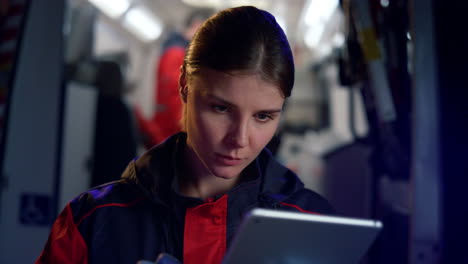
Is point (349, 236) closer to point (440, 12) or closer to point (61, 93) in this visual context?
point (440, 12)

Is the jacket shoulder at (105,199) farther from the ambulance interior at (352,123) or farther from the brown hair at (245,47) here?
the ambulance interior at (352,123)

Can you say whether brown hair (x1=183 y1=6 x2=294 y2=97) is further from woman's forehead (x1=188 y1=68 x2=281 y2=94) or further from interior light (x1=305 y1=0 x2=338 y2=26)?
interior light (x1=305 y1=0 x2=338 y2=26)

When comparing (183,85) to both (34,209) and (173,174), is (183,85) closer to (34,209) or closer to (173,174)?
(173,174)

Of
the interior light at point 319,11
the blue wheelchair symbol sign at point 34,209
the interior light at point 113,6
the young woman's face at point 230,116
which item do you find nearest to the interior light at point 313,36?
the interior light at point 319,11

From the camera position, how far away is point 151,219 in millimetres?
1218

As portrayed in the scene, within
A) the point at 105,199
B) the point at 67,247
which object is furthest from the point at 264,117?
the point at 67,247

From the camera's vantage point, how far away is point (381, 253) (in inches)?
90.5

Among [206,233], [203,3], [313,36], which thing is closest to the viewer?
[206,233]

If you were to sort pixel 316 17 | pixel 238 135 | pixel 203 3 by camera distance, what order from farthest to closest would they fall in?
pixel 203 3
pixel 316 17
pixel 238 135

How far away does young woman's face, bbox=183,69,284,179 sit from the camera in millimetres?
1059

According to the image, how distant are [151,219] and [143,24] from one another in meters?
5.54

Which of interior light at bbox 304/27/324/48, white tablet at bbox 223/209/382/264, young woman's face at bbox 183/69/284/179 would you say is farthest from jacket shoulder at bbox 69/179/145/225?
interior light at bbox 304/27/324/48

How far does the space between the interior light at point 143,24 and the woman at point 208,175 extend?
4.89 meters

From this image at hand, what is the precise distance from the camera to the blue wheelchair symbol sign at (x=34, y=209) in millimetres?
2096
